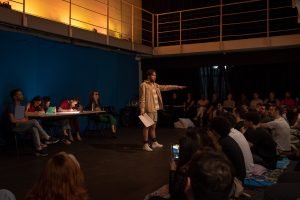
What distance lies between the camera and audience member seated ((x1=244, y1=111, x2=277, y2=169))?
4.66 m

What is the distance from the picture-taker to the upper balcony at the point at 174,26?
907 cm

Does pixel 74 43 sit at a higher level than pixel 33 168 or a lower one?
higher

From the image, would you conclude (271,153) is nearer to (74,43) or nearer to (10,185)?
(10,185)

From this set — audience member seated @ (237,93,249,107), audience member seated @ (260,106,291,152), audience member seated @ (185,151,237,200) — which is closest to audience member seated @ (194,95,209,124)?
audience member seated @ (237,93,249,107)

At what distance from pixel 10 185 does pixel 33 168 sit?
3.00ft

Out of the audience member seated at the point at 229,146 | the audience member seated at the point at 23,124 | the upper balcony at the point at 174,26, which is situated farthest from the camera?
the upper balcony at the point at 174,26

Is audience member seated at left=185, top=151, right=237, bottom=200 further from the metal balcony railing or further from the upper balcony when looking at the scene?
the metal balcony railing

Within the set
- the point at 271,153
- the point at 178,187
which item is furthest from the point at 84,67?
the point at 178,187

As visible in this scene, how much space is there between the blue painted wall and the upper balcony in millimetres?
305

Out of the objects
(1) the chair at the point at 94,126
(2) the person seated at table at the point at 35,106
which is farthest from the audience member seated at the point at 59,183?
(1) the chair at the point at 94,126

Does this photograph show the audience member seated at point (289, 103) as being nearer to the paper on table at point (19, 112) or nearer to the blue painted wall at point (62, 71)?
the blue painted wall at point (62, 71)

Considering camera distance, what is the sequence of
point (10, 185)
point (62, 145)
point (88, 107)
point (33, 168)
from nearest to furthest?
1. point (10, 185)
2. point (33, 168)
3. point (62, 145)
4. point (88, 107)

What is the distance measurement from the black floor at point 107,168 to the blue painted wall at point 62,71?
1588 mm

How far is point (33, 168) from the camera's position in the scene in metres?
5.32
